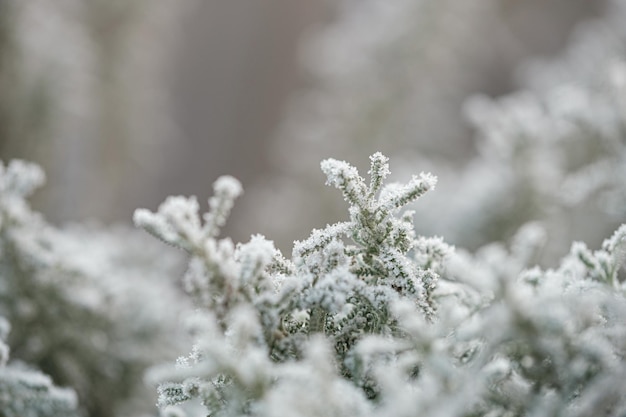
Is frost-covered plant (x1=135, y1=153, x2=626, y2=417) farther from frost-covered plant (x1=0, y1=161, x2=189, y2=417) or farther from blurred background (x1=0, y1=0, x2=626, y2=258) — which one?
blurred background (x1=0, y1=0, x2=626, y2=258)

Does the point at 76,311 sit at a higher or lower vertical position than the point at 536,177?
lower

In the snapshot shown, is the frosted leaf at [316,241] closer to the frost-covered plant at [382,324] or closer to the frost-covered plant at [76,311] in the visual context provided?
the frost-covered plant at [382,324]

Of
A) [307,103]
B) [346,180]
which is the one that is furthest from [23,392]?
[307,103]

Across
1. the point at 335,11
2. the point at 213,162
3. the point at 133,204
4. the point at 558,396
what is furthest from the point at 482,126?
the point at 213,162

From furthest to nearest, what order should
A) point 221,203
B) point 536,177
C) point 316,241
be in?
point 536,177, point 316,241, point 221,203

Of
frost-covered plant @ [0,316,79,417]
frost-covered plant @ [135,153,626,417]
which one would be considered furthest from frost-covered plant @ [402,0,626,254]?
frost-covered plant @ [0,316,79,417]

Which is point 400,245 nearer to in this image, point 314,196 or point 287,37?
point 314,196

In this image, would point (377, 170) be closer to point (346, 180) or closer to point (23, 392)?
point (346, 180)
